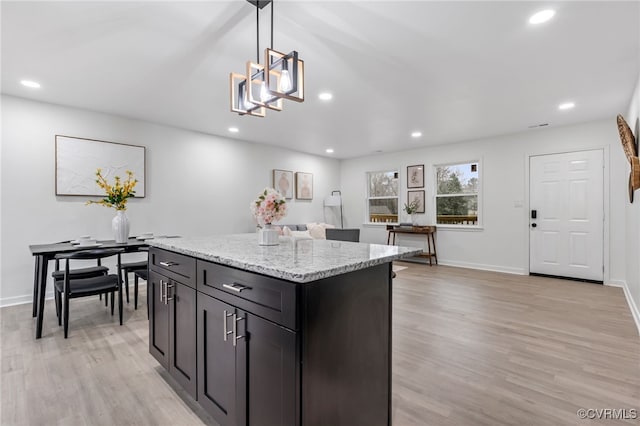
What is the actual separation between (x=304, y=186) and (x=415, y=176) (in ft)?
8.09

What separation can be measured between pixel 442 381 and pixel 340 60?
2.66 metres

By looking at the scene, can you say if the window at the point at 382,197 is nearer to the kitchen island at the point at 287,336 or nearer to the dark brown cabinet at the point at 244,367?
the kitchen island at the point at 287,336

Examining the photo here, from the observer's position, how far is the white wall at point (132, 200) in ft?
11.9

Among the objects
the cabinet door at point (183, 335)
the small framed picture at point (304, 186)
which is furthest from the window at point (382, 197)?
the cabinet door at point (183, 335)

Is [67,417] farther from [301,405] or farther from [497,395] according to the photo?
[497,395]

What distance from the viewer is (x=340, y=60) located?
2.78m

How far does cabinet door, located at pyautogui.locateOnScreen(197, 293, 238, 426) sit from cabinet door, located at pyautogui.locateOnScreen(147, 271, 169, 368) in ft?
1.61

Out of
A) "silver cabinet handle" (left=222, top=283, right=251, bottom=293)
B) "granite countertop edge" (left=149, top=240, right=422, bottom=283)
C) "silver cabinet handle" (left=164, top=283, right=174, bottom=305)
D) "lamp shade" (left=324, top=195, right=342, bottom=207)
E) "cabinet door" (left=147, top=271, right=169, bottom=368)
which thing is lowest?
"cabinet door" (left=147, top=271, right=169, bottom=368)

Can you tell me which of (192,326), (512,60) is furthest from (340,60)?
(192,326)

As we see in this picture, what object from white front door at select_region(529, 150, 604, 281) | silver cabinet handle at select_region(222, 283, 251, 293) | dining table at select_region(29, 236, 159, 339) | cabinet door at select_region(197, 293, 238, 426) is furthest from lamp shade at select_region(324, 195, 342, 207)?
silver cabinet handle at select_region(222, 283, 251, 293)

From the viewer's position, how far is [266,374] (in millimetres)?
1254

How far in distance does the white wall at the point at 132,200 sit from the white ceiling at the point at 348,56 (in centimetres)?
29

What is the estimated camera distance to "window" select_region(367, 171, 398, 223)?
7219mm

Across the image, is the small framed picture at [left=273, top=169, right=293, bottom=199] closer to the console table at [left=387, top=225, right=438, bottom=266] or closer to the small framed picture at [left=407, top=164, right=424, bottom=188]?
the console table at [left=387, top=225, right=438, bottom=266]
